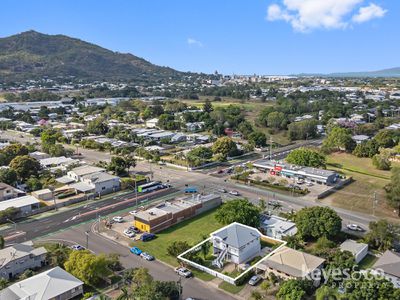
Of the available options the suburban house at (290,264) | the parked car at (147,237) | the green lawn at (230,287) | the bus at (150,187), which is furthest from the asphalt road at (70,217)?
the suburban house at (290,264)

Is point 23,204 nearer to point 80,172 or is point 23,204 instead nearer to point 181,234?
point 80,172

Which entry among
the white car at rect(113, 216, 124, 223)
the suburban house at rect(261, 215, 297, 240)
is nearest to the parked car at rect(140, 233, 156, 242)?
the white car at rect(113, 216, 124, 223)

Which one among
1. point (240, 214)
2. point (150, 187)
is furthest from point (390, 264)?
point (150, 187)

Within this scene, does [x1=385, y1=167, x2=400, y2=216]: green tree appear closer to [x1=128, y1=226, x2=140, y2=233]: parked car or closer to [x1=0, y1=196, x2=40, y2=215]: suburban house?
[x1=128, y1=226, x2=140, y2=233]: parked car

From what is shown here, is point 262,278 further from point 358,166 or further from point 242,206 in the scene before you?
point 358,166

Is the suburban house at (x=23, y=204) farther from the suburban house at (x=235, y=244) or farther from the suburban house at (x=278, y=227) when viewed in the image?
the suburban house at (x=278, y=227)

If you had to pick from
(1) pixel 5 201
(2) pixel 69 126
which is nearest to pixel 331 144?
(1) pixel 5 201

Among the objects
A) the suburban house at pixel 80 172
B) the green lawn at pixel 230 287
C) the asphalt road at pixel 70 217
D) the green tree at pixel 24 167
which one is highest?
the green tree at pixel 24 167
